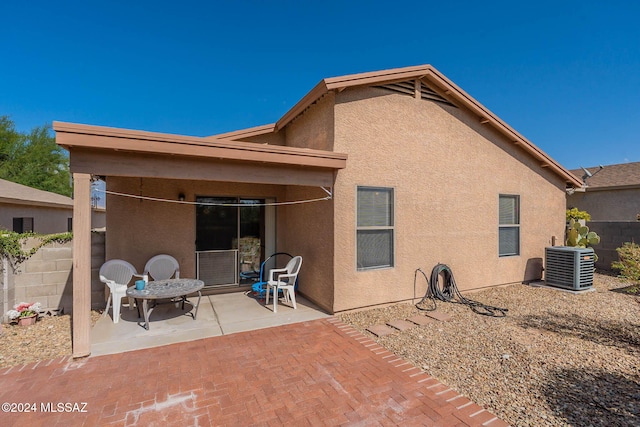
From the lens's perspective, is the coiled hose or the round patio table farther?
the coiled hose

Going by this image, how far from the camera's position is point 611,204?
1593cm

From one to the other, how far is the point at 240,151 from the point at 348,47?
511 inches

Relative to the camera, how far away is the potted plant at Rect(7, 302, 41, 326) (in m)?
5.64

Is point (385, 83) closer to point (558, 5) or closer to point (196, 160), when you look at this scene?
point (196, 160)

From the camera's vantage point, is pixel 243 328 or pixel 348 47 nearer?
pixel 243 328

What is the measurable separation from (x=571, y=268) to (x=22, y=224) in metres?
21.0

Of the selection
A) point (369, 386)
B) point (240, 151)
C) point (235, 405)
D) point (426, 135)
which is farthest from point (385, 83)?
point (235, 405)

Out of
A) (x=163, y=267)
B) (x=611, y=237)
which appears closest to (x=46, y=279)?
(x=163, y=267)

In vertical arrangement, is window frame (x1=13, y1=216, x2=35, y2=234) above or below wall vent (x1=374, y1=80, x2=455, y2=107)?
below

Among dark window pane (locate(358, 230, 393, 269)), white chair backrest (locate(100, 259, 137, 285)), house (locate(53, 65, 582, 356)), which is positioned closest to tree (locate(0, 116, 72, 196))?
house (locate(53, 65, 582, 356))

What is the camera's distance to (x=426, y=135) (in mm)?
7207

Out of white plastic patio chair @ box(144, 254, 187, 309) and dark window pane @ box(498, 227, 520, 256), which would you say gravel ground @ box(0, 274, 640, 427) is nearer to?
white plastic patio chair @ box(144, 254, 187, 309)

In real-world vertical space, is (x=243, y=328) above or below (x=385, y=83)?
below

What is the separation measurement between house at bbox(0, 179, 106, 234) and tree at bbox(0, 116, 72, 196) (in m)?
13.9
